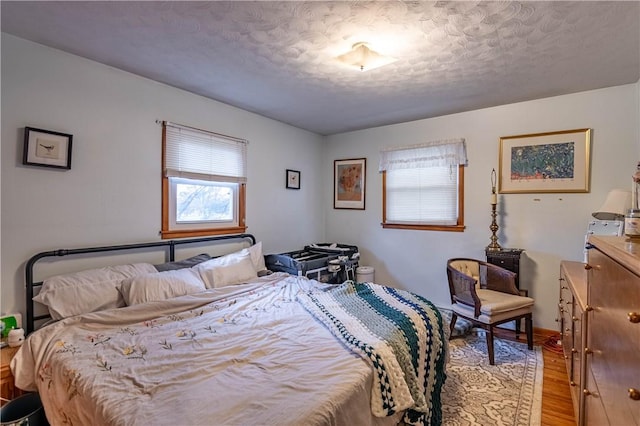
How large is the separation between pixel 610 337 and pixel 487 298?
1855 mm

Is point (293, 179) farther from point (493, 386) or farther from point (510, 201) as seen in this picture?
point (493, 386)

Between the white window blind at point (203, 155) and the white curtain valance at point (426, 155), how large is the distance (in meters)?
1.87

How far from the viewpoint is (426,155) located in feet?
12.8

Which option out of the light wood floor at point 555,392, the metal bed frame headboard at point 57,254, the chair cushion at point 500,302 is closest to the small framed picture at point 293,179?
the metal bed frame headboard at point 57,254

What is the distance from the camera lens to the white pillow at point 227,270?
2654 millimetres

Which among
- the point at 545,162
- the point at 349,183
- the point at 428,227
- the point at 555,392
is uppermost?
the point at 545,162

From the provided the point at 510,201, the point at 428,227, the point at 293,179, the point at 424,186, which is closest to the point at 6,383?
the point at 293,179

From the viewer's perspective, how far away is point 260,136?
150 inches

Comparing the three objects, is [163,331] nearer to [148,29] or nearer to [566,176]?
[148,29]

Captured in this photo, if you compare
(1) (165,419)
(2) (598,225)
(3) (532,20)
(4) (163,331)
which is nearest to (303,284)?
(4) (163,331)

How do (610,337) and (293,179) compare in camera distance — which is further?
(293,179)

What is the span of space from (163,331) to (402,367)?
1.34m

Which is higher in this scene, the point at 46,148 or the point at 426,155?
the point at 426,155

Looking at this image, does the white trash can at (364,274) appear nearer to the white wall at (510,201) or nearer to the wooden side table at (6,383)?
the white wall at (510,201)
